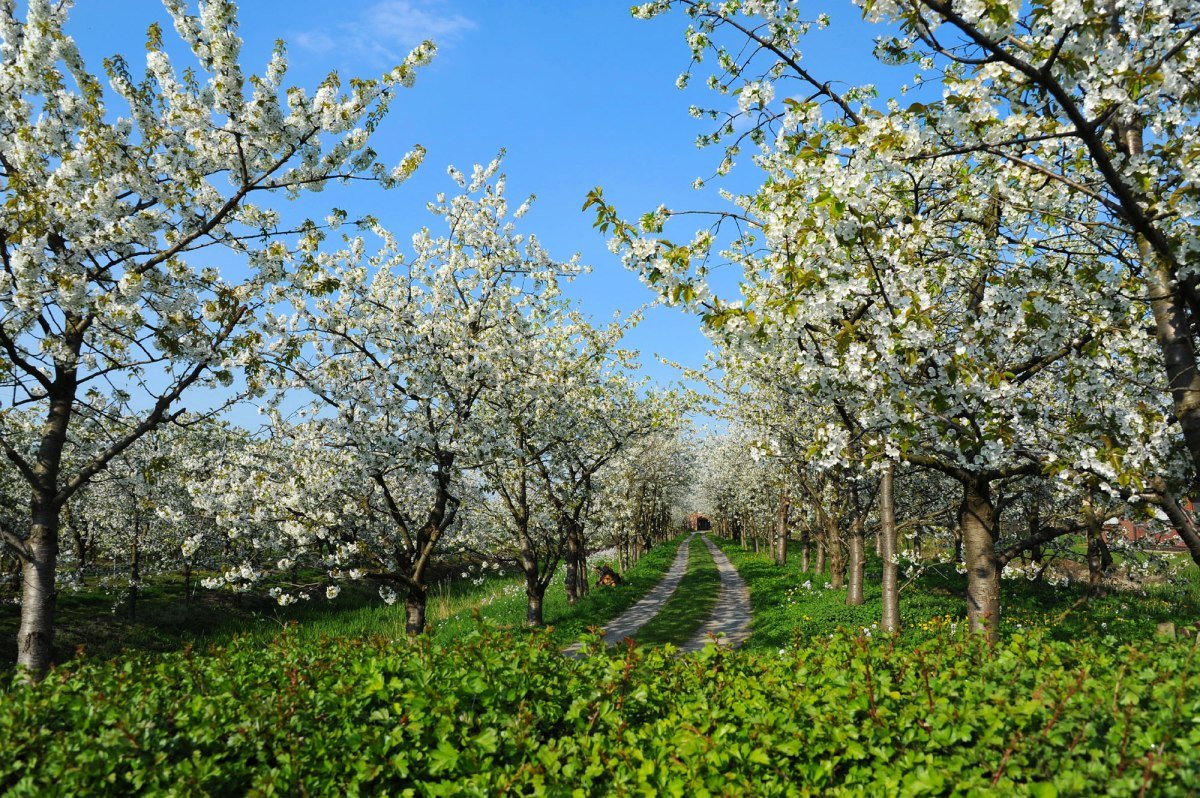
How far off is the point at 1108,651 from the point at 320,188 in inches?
356

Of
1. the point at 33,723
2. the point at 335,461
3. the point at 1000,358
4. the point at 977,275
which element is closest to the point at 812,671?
the point at 1000,358

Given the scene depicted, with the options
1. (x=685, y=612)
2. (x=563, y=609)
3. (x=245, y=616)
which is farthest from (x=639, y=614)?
(x=245, y=616)

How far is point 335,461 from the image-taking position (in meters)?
11.6

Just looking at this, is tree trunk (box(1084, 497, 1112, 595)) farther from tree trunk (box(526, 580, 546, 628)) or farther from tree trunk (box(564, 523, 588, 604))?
tree trunk (box(564, 523, 588, 604))

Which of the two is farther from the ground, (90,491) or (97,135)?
(97,135)

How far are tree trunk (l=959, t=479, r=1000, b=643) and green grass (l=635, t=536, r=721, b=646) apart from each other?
4489 mm

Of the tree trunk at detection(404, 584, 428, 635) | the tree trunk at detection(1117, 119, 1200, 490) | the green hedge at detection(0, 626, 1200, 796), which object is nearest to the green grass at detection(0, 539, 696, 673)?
the tree trunk at detection(404, 584, 428, 635)

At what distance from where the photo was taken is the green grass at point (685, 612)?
16250 mm

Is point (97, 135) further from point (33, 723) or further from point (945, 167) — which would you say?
point (945, 167)

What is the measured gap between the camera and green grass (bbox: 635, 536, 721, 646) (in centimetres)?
1625

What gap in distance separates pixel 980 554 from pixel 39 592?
10147mm

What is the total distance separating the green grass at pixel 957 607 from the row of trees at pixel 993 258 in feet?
16.3

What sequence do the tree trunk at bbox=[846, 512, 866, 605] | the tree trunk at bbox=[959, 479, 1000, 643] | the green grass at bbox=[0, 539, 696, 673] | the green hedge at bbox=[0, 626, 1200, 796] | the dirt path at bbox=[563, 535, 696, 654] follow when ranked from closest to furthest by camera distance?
the green hedge at bbox=[0, 626, 1200, 796]
the tree trunk at bbox=[959, 479, 1000, 643]
the tree trunk at bbox=[846, 512, 866, 605]
the dirt path at bbox=[563, 535, 696, 654]
the green grass at bbox=[0, 539, 696, 673]

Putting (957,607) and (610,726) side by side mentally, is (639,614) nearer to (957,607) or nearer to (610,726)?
(957,607)
